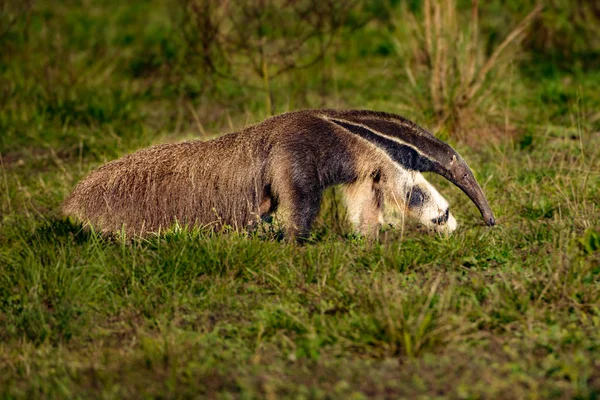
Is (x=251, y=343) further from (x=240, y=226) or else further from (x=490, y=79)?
(x=490, y=79)

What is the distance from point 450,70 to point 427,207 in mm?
2647

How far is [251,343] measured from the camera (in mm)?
4508

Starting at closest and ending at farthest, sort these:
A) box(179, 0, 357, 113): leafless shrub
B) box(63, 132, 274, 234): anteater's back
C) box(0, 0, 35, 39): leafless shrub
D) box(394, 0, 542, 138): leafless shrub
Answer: box(63, 132, 274, 234): anteater's back → box(394, 0, 542, 138): leafless shrub → box(179, 0, 357, 113): leafless shrub → box(0, 0, 35, 39): leafless shrub

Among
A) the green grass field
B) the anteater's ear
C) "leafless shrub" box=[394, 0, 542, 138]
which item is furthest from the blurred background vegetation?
the anteater's ear

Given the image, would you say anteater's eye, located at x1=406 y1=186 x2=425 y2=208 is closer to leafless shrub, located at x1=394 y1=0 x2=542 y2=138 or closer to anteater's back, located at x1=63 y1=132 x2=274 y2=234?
anteater's back, located at x1=63 y1=132 x2=274 y2=234

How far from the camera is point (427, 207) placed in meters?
6.27

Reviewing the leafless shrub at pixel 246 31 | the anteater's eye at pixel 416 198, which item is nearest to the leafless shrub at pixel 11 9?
the leafless shrub at pixel 246 31

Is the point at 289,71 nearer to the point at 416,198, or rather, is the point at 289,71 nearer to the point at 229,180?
the point at 416,198

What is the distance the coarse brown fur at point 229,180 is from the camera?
19.1ft

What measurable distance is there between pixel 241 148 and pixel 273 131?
25 centimetres

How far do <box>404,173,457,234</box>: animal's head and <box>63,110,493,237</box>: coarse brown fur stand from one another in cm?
43

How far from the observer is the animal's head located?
6.19 meters

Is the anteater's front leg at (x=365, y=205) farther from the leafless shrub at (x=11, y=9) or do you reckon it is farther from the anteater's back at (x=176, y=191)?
the leafless shrub at (x=11, y=9)

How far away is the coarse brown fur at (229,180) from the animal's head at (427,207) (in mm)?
426
